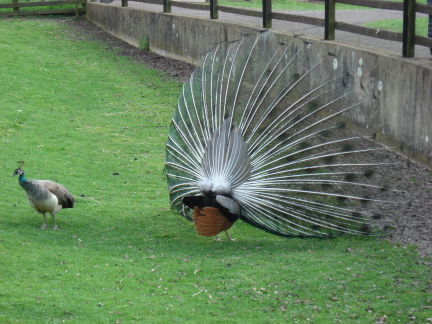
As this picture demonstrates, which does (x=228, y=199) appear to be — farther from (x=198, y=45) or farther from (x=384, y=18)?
(x=198, y=45)

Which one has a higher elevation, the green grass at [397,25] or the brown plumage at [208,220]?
the green grass at [397,25]

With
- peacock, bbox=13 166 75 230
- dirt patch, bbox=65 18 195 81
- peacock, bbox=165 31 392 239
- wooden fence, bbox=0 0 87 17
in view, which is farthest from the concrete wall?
wooden fence, bbox=0 0 87 17

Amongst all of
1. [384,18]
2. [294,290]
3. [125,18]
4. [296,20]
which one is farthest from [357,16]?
[125,18]

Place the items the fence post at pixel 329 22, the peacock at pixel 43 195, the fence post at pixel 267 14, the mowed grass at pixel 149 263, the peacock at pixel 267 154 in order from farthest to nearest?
the fence post at pixel 267 14
the fence post at pixel 329 22
the peacock at pixel 43 195
the peacock at pixel 267 154
the mowed grass at pixel 149 263

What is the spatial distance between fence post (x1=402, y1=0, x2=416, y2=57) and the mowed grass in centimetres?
326

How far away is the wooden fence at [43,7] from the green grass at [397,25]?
14623 mm

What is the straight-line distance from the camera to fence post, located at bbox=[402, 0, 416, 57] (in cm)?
844

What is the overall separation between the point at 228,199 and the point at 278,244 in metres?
0.71

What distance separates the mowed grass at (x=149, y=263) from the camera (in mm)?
5008

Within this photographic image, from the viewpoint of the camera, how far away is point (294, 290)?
17.5 feet

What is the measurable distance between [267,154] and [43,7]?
1781 centimetres

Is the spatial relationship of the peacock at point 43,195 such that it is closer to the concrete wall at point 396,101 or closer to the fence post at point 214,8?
the concrete wall at point 396,101

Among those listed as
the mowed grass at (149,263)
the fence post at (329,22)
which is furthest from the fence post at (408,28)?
the mowed grass at (149,263)

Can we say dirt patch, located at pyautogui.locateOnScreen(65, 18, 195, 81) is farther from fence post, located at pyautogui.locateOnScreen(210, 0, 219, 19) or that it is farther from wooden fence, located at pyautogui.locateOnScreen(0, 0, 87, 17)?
fence post, located at pyautogui.locateOnScreen(210, 0, 219, 19)
